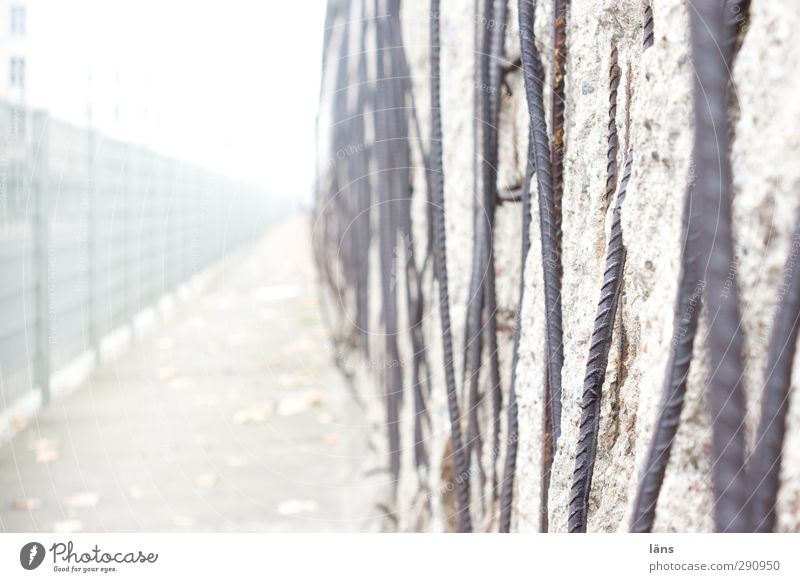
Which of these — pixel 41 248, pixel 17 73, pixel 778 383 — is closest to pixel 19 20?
pixel 17 73

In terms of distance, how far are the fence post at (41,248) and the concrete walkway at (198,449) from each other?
5.4 inches

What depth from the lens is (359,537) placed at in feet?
1.86

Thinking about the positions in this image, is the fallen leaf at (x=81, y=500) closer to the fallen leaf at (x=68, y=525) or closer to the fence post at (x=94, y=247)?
the fallen leaf at (x=68, y=525)

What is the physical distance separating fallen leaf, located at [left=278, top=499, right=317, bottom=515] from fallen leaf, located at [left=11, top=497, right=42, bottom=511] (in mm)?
517

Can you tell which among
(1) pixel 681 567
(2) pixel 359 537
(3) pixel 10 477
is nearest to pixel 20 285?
(3) pixel 10 477

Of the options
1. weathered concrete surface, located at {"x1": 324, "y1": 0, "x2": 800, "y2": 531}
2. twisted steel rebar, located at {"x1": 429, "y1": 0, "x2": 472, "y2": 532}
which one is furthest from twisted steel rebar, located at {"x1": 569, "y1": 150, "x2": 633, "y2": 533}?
twisted steel rebar, located at {"x1": 429, "y1": 0, "x2": 472, "y2": 532}

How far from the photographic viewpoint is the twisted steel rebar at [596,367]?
465 millimetres

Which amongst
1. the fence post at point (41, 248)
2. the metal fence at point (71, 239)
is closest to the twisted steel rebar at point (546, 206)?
the metal fence at point (71, 239)

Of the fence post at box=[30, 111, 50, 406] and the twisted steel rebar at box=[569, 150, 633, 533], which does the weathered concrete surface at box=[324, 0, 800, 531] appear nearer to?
the twisted steel rebar at box=[569, 150, 633, 533]

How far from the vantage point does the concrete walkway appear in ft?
4.69

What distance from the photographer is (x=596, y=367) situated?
1.60ft

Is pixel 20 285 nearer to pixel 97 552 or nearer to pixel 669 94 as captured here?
pixel 97 552

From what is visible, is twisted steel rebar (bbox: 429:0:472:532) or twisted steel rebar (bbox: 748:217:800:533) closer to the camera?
twisted steel rebar (bbox: 748:217:800:533)

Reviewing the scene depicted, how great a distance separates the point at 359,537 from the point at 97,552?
23 cm
